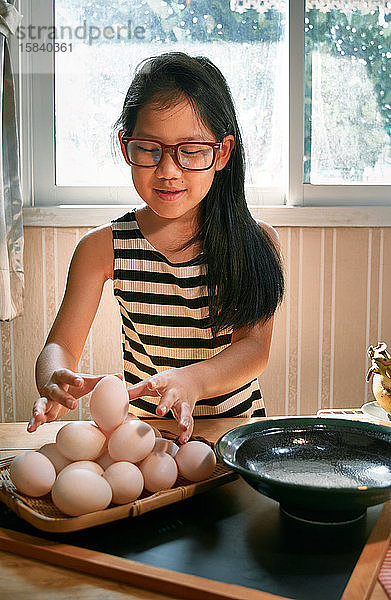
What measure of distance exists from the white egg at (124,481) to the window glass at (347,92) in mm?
1791

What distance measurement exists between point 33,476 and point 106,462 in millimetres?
92

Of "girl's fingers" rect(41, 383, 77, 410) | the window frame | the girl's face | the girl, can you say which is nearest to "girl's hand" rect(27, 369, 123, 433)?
"girl's fingers" rect(41, 383, 77, 410)

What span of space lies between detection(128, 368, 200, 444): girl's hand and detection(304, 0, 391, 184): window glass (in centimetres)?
155

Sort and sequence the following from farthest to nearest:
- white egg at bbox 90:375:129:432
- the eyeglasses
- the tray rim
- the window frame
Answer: the window frame → the eyeglasses → white egg at bbox 90:375:129:432 → the tray rim

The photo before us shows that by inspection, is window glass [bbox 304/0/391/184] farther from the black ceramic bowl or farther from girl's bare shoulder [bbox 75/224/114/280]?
the black ceramic bowl

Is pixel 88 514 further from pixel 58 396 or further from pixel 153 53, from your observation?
pixel 153 53

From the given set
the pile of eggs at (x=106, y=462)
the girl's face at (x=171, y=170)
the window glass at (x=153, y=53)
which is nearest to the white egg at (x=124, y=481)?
the pile of eggs at (x=106, y=462)

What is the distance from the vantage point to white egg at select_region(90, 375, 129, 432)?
0.88 metres

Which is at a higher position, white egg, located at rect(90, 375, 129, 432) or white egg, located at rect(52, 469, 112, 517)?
white egg, located at rect(90, 375, 129, 432)

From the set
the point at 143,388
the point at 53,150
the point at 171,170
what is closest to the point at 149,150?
the point at 171,170

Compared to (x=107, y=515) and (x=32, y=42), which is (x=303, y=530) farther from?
(x=32, y=42)

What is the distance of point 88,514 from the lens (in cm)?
77

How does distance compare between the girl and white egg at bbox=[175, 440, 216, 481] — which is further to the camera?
the girl

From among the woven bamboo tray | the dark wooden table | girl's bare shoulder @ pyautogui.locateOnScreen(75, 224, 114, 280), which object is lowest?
the dark wooden table
